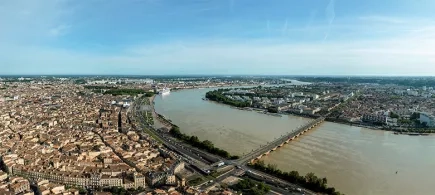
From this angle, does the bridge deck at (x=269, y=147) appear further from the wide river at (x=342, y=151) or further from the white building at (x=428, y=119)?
the white building at (x=428, y=119)

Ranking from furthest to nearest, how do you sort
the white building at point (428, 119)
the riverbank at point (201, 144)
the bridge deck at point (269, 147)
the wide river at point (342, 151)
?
the white building at point (428, 119) → the riverbank at point (201, 144) → the bridge deck at point (269, 147) → the wide river at point (342, 151)

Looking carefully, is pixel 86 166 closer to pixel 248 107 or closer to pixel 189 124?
pixel 189 124

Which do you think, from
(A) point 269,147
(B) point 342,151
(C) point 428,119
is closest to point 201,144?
(A) point 269,147

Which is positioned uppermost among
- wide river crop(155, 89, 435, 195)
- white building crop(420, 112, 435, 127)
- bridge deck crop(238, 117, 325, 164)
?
white building crop(420, 112, 435, 127)

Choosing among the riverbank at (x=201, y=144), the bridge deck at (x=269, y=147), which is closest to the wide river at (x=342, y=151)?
the bridge deck at (x=269, y=147)

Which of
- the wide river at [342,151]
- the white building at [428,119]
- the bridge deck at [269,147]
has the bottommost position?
the wide river at [342,151]

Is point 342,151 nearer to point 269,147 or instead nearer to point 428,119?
point 269,147

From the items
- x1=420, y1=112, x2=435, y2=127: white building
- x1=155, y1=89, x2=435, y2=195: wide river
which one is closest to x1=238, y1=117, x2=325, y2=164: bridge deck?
x1=155, y1=89, x2=435, y2=195: wide river

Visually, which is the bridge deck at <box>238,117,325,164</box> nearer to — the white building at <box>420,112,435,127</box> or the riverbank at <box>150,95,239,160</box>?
the riverbank at <box>150,95,239,160</box>

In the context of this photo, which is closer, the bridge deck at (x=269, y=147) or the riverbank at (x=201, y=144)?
the bridge deck at (x=269, y=147)
